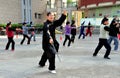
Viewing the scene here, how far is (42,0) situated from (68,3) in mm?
4229

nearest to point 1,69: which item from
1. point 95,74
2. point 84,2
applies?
point 95,74

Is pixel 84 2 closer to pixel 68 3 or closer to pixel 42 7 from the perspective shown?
pixel 68 3

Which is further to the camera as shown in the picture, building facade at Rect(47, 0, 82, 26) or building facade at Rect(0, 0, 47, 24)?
building facade at Rect(47, 0, 82, 26)

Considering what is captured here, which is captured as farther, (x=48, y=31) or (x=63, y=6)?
(x=63, y=6)

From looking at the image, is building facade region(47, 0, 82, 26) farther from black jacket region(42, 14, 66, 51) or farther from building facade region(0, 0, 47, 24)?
black jacket region(42, 14, 66, 51)

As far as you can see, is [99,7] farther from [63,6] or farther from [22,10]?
[22,10]

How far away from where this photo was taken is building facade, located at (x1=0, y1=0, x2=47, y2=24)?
46.3 m

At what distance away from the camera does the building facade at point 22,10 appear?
4628 centimetres

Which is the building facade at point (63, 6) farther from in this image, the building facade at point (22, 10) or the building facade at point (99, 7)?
the building facade at point (99, 7)

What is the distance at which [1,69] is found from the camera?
11.1m

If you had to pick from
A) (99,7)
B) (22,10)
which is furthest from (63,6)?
(22,10)

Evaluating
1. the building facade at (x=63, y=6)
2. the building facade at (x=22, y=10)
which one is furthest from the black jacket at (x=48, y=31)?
the building facade at (x=63, y=6)

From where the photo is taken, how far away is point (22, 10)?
49156 mm

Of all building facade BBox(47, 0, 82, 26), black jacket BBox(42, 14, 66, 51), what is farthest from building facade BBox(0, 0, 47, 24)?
black jacket BBox(42, 14, 66, 51)
